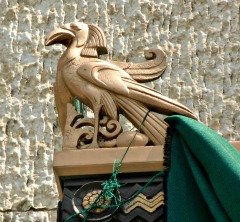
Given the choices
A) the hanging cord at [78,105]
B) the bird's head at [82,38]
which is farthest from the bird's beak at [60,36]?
the hanging cord at [78,105]

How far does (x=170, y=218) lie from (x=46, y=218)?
36.2 inches

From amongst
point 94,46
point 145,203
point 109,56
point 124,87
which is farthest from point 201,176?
point 109,56

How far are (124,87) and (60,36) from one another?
171 millimetres

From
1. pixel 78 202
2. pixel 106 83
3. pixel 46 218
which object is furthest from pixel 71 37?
pixel 46 218

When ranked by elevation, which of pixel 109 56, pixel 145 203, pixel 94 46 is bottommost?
pixel 109 56

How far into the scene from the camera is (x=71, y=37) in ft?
5.38

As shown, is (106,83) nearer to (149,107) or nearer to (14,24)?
(149,107)

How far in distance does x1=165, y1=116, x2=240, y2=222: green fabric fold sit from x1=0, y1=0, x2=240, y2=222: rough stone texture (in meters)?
0.89

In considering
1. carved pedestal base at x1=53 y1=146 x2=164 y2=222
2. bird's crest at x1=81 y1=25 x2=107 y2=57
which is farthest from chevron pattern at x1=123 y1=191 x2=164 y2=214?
bird's crest at x1=81 y1=25 x2=107 y2=57

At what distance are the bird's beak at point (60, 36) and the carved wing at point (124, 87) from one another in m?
0.09

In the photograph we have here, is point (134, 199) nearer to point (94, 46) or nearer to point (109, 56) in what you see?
point (94, 46)

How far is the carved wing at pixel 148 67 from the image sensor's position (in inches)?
61.9

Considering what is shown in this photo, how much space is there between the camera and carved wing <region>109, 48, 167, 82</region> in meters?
1.57

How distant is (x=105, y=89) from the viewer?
1529mm
